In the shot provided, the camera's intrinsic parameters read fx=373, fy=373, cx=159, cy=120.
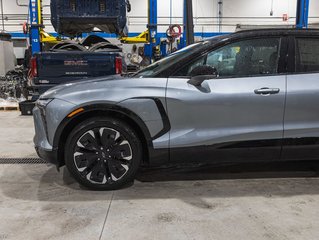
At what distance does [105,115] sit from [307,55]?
6.96ft

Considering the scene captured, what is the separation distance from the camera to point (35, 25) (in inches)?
397

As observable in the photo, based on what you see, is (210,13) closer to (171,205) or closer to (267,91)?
(267,91)

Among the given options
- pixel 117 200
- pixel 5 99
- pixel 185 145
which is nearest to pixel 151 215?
pixel 117 200

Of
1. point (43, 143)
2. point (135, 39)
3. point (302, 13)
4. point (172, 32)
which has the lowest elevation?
point (43, 143)

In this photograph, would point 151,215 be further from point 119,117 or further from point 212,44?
point 212,44

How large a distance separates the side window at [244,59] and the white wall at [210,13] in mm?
18355

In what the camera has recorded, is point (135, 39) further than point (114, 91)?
Yes

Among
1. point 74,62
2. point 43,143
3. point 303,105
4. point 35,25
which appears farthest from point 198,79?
point 35,25

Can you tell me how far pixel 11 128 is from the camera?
717 centimetres

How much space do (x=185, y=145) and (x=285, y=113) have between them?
3.35 ft

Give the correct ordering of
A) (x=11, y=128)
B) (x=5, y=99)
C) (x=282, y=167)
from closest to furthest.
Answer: (x=282, y=167), (x=11, y=128), (x=5, y=99)

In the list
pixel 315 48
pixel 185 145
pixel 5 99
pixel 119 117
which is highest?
pixel 315 48

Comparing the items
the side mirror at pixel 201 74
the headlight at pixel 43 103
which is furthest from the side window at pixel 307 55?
the headlight at pixel 43 103

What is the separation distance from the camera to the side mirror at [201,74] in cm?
352
